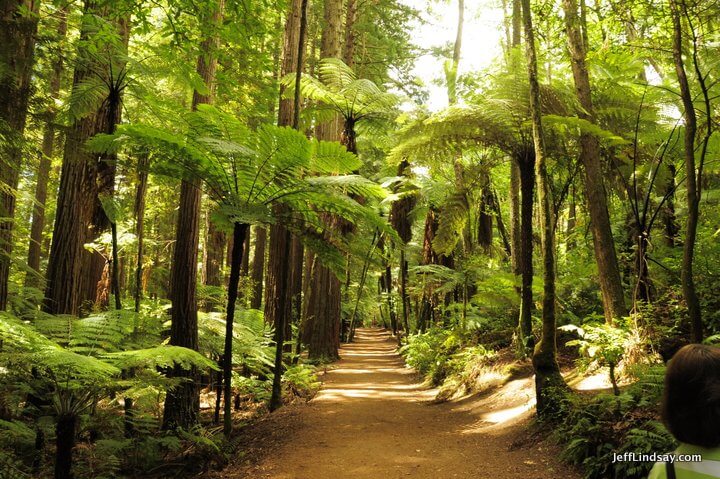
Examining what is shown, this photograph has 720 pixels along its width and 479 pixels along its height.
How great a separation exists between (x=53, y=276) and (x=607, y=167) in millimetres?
9158

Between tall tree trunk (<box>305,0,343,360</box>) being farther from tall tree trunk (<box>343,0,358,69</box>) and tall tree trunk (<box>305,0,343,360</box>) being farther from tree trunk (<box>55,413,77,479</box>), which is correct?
tree trunk (<box>55,413,77,479</box>)

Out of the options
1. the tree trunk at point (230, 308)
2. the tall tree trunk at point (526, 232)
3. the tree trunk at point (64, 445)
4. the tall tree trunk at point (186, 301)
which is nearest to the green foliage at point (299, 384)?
the tall tree trunk at point (186, 301)

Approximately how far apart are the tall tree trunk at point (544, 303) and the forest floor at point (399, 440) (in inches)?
17.6

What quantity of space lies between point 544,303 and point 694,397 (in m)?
3.55

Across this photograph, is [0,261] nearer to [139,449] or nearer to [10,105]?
[10,105]

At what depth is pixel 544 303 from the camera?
4684mm

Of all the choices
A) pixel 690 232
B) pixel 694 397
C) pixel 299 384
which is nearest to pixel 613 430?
pixel 690 232

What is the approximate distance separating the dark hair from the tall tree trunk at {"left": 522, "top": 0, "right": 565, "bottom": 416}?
3.41 meters

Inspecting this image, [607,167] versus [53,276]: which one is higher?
[607,167]

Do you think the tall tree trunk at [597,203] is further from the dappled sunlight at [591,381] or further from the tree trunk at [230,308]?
the tree trunk at [230,308]

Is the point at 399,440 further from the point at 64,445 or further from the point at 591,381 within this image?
the point at 64,445

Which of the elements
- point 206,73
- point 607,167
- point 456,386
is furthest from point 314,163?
point 607,167

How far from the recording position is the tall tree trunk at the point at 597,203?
→ 5859mm

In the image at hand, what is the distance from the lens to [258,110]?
11.1 meters
